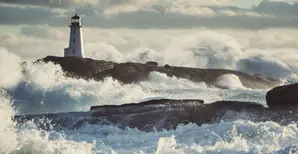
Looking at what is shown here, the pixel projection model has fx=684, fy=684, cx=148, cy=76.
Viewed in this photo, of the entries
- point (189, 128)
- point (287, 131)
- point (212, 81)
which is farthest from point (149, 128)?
point (212, 81)

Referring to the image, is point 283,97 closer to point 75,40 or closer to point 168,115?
point 168,115

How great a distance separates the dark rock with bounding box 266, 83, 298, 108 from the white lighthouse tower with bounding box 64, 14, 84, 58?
33491 millimetres

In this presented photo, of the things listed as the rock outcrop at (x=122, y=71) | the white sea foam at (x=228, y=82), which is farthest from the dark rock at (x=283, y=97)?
the white sea foam at (x=228, y=82)

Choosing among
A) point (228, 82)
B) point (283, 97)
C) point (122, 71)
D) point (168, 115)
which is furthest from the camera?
point (228, 82)

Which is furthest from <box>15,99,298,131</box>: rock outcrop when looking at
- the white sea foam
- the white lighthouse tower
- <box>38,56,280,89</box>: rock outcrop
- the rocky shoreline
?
the white sea foam

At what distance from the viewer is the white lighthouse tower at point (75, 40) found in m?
53.0

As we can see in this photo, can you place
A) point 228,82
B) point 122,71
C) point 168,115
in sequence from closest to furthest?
point 168,115
point 122,71
point 228,82

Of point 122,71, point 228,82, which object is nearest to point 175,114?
point 122,71

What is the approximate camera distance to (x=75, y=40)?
53.6 metres

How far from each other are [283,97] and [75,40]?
113 ft

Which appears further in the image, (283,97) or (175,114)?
(283,97)

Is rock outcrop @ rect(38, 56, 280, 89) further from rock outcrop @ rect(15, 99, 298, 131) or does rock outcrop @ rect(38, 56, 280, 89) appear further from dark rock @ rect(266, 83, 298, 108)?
dark rock @ rect(266, 83, 298, 108)

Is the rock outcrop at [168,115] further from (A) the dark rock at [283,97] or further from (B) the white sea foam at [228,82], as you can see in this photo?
(B) the white sea foam at [228,82]

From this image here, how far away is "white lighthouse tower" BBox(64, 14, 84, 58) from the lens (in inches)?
2085
